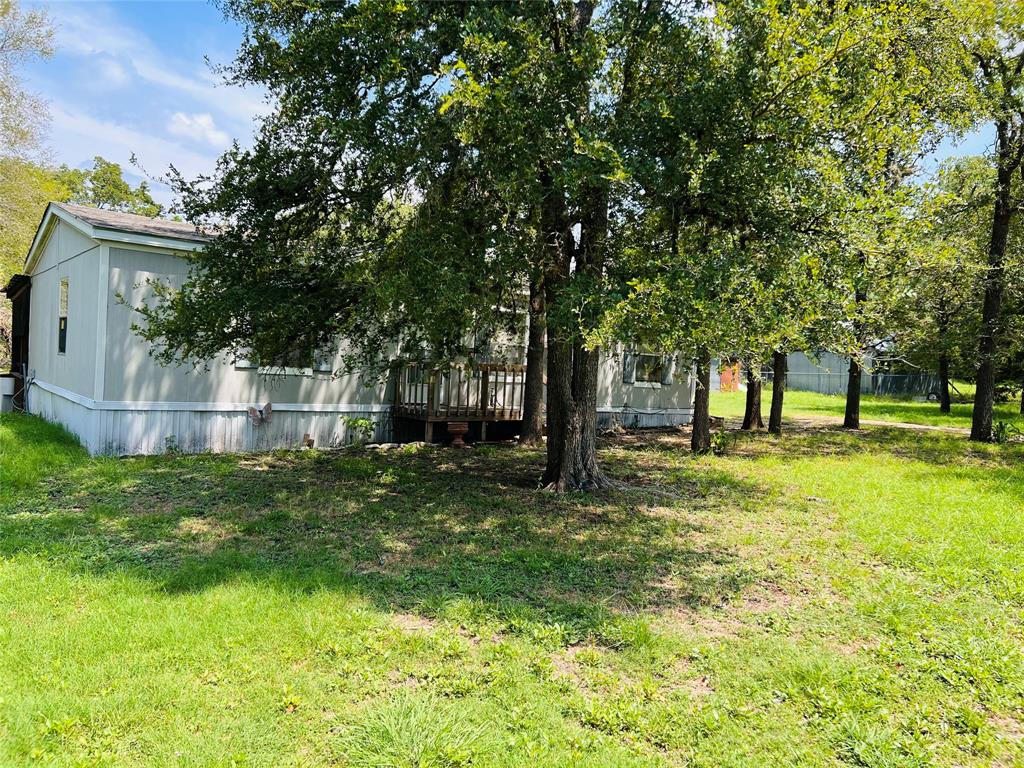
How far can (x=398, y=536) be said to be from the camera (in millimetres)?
6305

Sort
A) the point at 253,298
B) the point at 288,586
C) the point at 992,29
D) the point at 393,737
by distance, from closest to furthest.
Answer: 1. the point at 393,737
2. the point at 288,586
3. the point at 253,298
4. the point at 992,29

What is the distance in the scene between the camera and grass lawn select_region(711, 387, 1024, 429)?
1995 centimetres

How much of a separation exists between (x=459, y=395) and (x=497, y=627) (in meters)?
8.57

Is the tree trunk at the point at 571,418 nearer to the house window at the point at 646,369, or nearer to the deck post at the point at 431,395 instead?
the deck post at the point at 431,395

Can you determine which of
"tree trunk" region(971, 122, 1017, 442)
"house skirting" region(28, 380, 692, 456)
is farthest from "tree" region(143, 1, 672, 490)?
"tree trunk" region(971, 122, 1017, 442)

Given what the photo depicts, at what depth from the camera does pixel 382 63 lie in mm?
6105

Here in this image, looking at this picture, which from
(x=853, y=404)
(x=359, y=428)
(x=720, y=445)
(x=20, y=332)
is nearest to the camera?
(x=359, y=428)

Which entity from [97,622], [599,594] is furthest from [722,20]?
[97,622]

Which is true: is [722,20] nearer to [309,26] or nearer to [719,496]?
[309,26]

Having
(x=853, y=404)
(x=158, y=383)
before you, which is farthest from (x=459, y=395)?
(x=853, y=404)

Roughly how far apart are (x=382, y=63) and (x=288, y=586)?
16.1 feet

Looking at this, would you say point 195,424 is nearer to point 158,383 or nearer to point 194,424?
point 194,424

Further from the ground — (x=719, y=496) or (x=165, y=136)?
(x=165, y=136)

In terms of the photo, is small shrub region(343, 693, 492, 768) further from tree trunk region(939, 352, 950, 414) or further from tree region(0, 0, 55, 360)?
tree region(0, 0, 55, 360)
